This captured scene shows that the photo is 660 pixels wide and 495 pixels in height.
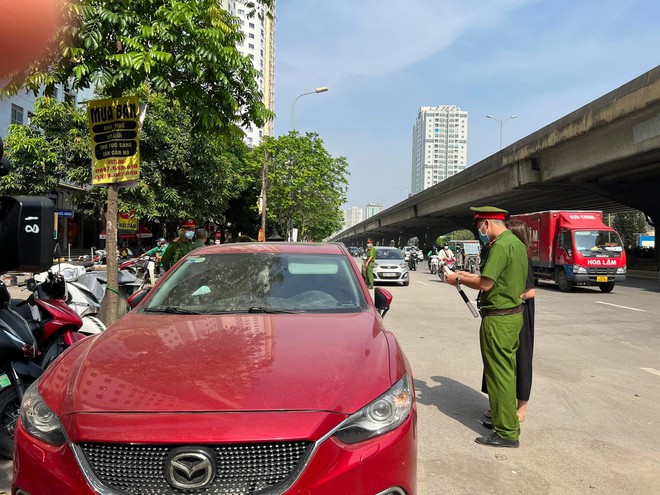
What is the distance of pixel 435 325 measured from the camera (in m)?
9.90

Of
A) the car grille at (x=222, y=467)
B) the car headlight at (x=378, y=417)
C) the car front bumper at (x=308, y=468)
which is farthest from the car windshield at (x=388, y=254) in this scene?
the car grille at (x=222, y=467)

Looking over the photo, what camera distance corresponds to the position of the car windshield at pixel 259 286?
11.1ft

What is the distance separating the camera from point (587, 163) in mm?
21844

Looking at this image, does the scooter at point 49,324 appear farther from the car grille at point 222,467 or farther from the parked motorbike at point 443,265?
the parked motorbike at point 443,265

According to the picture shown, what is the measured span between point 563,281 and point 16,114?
27.2 meters

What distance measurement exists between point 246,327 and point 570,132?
2216 cm

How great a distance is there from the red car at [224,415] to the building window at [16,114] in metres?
28.1

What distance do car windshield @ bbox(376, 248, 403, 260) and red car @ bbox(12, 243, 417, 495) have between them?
17.0 metres

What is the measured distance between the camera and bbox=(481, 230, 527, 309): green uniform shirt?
3801 millimetres

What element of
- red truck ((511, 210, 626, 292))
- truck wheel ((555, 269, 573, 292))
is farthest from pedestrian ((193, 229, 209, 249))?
truck wheel ((555, 269, 573, 292))

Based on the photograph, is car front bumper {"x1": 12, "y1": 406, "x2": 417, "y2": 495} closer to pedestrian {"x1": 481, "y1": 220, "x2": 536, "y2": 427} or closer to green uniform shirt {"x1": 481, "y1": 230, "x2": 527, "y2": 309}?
green uniform shirt {"x1": 481, "y1": 230, "x2": 527, "y2": 309}

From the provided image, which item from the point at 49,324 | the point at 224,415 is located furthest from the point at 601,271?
the point at 224,415

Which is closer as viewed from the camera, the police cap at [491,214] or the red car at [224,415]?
the red car at [224,415]

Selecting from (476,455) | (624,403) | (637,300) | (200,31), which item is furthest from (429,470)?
(637,300)
